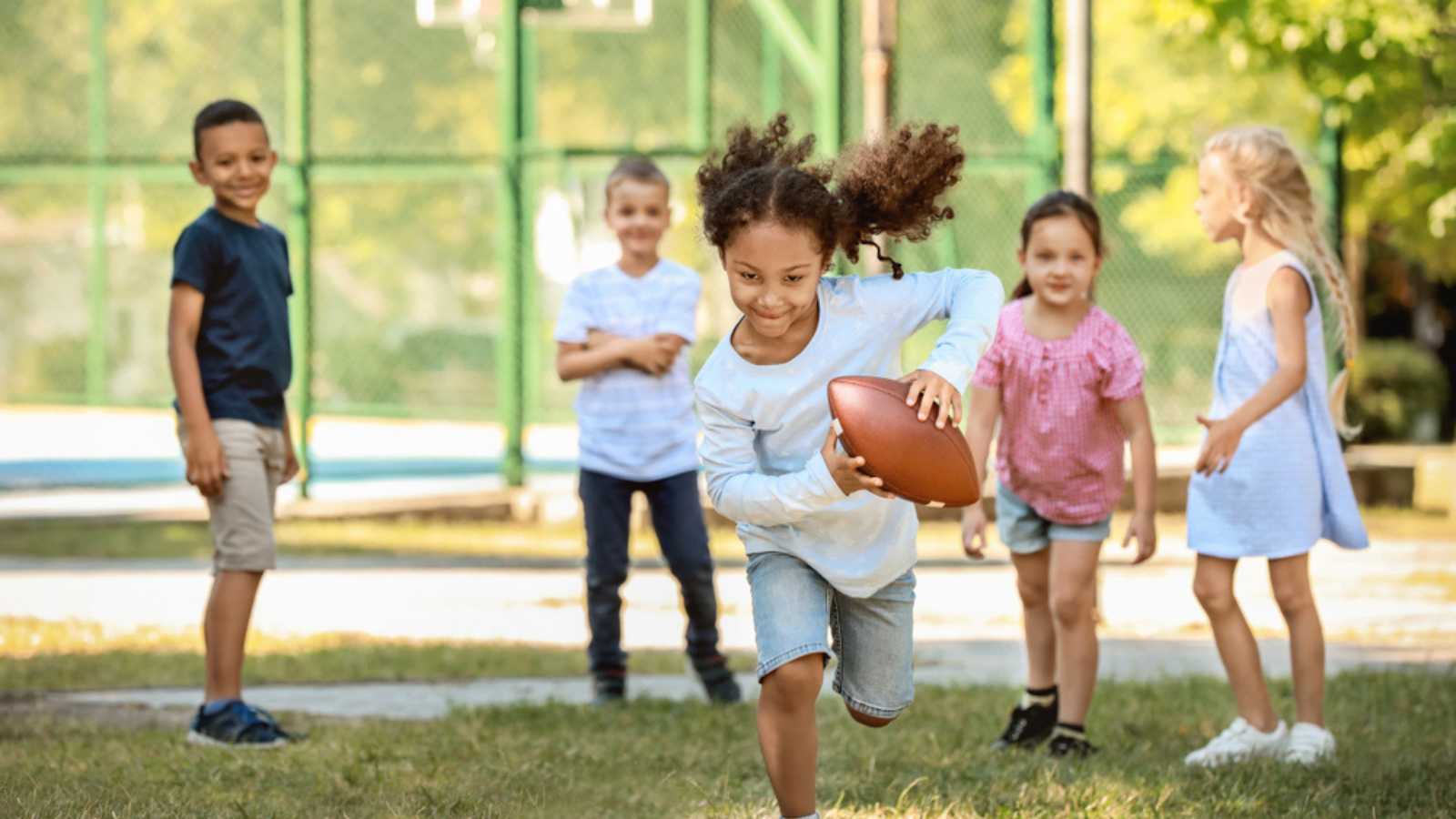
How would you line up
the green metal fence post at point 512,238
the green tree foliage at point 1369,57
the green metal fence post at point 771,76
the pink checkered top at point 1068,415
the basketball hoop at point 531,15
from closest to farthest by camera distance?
the pink checkered top at point 1068,415, the green tree foliage at point 1369,57, the green metal fence post at point 512,238, the basketball hoop at point 531,15, the green metal fence post at point 771,76

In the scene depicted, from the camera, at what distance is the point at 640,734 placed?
593 centimetres

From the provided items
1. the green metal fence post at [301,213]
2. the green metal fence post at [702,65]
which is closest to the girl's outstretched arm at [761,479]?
the green metal fence post at [301,213]

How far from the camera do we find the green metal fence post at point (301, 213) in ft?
42.1

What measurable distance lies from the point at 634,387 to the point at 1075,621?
167 centimetres

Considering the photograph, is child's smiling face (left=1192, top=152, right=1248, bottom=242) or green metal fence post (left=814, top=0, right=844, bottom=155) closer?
child's smiling face (left=1192, top=152, right=1248, bottom=242)

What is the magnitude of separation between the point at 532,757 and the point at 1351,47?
9.22m

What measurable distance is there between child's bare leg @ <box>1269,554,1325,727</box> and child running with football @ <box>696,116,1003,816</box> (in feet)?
5.31

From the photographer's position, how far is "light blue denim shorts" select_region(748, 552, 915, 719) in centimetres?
428

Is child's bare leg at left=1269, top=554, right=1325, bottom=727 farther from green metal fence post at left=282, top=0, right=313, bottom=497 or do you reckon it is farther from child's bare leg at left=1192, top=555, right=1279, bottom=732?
green metal fence post at left=282, top=0, right=313, bottom=497

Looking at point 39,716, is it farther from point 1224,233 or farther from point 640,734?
point 1224,233

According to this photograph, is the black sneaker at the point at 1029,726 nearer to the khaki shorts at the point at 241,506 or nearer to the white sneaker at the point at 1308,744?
the white sneaker at the point at 1308,744

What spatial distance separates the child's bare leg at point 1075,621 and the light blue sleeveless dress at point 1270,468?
311 mm

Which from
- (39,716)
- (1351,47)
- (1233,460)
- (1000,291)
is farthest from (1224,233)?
(1351,47)

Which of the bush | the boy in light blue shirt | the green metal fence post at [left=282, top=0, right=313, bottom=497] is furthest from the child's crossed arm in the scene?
the bush
